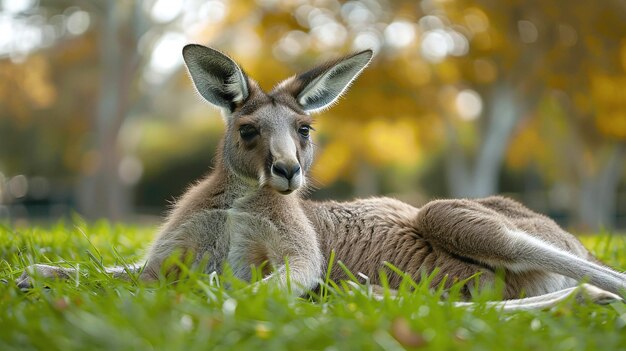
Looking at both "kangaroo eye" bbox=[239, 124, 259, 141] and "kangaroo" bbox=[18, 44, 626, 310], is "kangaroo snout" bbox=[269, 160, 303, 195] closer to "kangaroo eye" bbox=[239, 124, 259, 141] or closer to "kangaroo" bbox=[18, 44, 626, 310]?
"kangaroo" bbox=[18, 44, 626, 310]

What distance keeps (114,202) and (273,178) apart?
14.1 meters

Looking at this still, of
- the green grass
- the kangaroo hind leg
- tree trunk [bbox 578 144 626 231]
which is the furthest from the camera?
tree trunk [bbox 578 144 626 231]

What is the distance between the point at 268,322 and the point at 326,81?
85.6 inches

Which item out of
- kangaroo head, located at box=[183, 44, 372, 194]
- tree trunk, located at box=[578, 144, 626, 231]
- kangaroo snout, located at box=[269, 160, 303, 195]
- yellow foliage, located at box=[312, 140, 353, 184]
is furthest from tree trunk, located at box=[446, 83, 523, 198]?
kangaroo snout, located at box=[269, 160, 303, 195]

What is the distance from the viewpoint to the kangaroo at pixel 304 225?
3701mm

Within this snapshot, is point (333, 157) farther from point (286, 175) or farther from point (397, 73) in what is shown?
point (286, 175)

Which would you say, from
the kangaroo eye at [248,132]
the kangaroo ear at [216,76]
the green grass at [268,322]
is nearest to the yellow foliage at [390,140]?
the kangaroo ear at [216,76]

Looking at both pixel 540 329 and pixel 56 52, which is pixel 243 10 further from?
pixel 540 329

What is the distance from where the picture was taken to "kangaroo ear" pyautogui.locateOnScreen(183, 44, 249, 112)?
4.05m

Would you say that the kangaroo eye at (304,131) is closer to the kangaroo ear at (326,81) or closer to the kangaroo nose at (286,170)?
the kangaroo ear at (326,81)

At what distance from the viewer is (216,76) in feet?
13.7

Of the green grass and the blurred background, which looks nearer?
the green grass

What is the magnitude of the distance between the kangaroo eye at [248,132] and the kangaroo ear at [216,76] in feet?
0.90

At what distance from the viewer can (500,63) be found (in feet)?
52.3
